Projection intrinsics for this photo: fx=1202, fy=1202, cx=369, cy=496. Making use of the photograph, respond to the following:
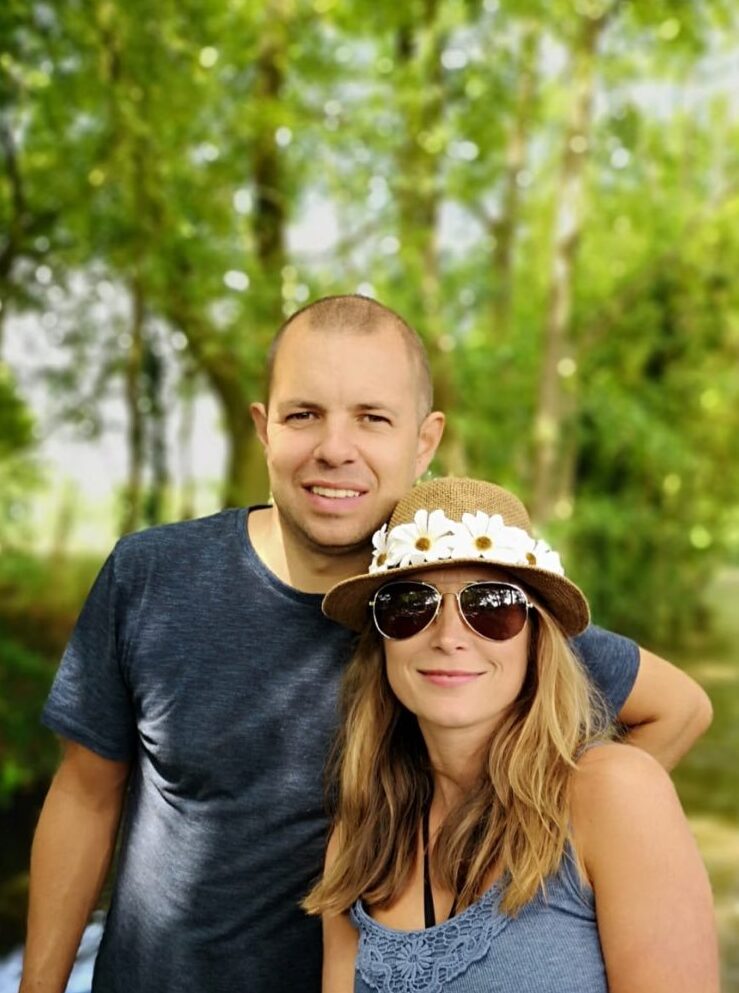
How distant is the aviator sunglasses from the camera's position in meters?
1.95

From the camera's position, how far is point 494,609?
1.95 metres

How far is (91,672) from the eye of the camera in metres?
2.29

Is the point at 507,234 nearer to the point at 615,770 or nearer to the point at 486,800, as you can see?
the point at 486,800

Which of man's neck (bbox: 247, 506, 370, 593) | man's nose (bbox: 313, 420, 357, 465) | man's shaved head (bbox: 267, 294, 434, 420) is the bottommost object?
man's neck (bbox: 247, 506, 370, 593)

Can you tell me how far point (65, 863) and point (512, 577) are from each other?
1.09 m

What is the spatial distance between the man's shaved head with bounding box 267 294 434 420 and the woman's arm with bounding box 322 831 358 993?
3.03 feet

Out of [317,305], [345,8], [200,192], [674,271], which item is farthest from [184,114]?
[674,271]

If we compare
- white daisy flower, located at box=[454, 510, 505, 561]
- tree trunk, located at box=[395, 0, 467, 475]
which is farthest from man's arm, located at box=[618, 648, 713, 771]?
tree trunk, located at box=[395, 0, 467, 475]

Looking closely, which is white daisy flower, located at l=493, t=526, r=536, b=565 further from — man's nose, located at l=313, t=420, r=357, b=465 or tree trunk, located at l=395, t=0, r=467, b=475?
tree trunk, located at l=395, t=0, r=467, b=475

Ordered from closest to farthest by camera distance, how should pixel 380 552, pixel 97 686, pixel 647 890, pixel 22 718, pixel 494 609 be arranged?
1. pixel 647 890
2. pixel 494 609
3. pixel 380 552
4. pixel 97 686
5. pixel 22 718

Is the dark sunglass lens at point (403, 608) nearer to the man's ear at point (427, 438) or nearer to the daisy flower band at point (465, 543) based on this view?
the daisy flower band at point (465, 543)

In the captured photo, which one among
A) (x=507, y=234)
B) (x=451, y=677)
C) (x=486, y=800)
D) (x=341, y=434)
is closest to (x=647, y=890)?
(x=486, y=800)

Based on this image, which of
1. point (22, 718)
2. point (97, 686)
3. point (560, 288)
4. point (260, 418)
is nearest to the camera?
point (97, 686)

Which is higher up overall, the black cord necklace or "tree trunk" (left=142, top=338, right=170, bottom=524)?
"tree trunk" (left=142, top=338, right=170, bottom=524)
